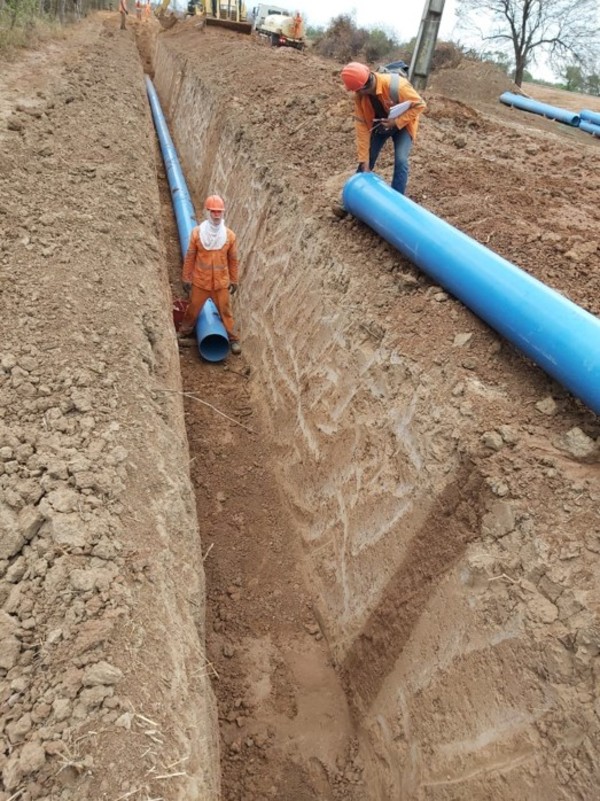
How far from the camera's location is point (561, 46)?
28031 mm

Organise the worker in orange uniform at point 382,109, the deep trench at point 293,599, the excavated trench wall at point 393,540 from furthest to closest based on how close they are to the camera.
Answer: the worker in orange uniform at point 382,109, the deep trench at point 293,599, the excavated trench wall at point 393,540

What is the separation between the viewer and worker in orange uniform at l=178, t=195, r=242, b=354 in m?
6.09

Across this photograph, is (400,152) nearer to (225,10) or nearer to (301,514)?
(301,514)

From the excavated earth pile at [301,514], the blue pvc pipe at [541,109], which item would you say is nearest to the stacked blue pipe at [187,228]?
the excavated earth pile at [301,514]

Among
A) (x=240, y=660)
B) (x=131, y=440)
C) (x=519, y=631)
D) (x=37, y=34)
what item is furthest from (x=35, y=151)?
(x=37, y=34)

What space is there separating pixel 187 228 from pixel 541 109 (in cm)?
1528

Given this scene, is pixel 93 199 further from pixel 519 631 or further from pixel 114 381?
pixel 519 631

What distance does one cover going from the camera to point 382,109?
525 centimetres

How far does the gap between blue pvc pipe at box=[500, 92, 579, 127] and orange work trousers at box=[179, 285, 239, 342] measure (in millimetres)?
15782

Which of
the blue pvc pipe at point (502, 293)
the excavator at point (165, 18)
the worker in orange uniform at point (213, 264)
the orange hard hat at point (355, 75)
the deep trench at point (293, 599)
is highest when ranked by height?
the excavator at point (165, 18)

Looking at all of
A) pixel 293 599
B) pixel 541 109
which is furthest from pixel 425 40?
pixel 293 599

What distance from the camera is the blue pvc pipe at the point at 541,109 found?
17203mm

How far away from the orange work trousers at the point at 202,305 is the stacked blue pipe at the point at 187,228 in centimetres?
10

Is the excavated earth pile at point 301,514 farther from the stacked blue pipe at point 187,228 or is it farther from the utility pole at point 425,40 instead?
the utility pole at point 425,40
